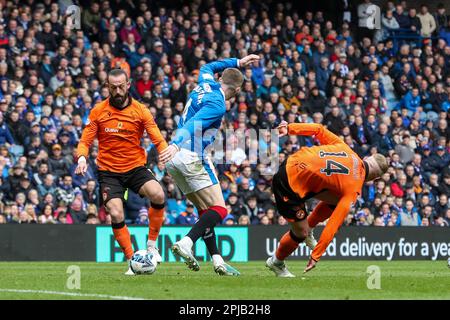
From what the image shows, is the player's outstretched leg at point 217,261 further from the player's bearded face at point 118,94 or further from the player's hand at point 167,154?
the player's bearded face at point 118,94

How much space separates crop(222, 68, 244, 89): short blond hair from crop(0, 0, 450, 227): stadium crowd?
886 centimetres

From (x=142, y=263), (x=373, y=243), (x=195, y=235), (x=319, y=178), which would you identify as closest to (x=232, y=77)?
(x=319, y=178)

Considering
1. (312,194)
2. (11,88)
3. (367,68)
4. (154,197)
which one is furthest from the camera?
(367,68)

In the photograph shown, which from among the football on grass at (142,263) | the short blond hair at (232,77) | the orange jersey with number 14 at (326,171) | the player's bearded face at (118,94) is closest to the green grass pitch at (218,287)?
the football on grass at (142,263)

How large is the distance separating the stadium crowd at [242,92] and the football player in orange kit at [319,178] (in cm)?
972

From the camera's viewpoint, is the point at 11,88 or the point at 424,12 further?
the point at 424,12

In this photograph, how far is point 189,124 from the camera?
12.6 m

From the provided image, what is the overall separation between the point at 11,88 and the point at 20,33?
165cm

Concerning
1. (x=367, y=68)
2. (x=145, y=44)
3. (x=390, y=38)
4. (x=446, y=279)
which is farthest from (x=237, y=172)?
(x=446, y=279)

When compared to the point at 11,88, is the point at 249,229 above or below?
below

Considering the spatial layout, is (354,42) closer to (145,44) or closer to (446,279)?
(145,44)

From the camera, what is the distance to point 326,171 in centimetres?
1196

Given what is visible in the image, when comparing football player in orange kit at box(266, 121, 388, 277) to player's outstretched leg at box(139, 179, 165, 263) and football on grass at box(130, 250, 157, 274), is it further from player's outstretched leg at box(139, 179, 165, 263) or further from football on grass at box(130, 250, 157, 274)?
player's outstretched leg at box(139, 179, 165, 263)

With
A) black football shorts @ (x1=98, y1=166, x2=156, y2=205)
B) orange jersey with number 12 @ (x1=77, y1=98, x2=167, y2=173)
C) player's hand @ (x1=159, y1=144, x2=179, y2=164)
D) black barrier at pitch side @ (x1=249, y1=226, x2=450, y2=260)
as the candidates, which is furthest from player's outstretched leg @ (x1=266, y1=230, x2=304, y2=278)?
black barrier at pitch side @ (x1=249, y1=226, x2=450, y2=260)
